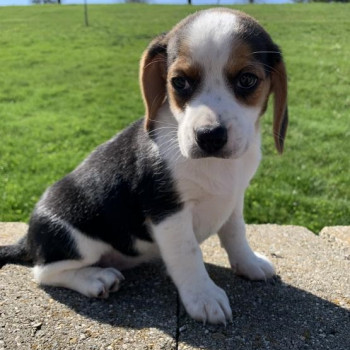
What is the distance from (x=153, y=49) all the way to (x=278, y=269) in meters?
2.07

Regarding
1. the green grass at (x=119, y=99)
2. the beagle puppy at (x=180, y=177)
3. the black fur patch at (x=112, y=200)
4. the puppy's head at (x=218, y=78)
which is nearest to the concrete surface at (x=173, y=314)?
the beagle puppy at (x=180, y=177)

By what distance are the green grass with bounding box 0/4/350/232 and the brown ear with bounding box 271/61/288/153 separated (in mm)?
2637

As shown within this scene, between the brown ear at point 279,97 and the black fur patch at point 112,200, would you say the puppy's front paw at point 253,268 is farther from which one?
the brown ear at point 279,97

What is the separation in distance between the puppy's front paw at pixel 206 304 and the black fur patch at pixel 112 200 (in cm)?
52

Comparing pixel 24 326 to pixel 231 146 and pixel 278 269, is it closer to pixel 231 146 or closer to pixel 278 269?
pixel 231 146

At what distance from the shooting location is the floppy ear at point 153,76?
3.39 metres

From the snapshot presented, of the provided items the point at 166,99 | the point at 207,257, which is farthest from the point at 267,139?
the point at 166,99

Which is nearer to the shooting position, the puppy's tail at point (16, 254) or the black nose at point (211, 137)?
the black nose at point (211, 137)

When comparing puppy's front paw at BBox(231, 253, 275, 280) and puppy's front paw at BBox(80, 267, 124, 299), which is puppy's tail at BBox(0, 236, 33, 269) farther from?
puppy's front paw at BBox(231, 253, 275, 280)

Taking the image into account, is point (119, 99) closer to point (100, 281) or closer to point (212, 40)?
point (100, 281)

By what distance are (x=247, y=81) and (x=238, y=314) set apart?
157 centimetres

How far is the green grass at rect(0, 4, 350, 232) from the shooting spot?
6766 mm

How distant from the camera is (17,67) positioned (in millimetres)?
9758

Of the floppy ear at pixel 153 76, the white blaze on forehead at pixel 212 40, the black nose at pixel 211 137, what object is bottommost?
the black nose at pixel 211 137
